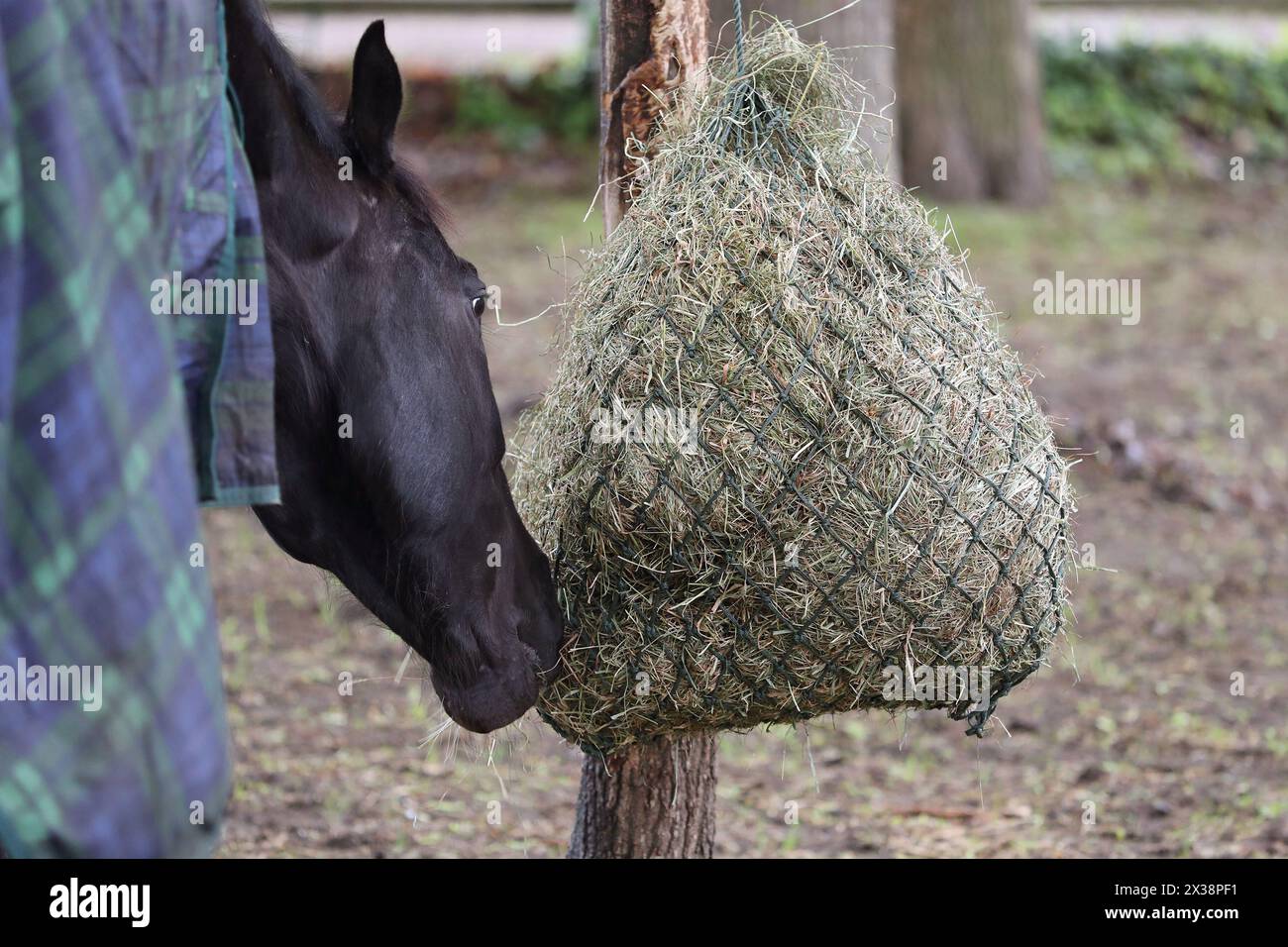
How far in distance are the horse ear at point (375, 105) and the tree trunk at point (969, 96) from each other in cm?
918

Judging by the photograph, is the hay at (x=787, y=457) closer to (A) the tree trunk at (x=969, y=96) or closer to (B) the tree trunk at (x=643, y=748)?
(B) the tree trunk at (x=643, y=748)

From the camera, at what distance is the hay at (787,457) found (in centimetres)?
247

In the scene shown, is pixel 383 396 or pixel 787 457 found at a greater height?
pixel 383 396

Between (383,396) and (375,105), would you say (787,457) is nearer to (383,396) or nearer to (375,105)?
(383,396)

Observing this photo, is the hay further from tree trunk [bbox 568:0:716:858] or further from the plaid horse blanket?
the plaid horse blanket

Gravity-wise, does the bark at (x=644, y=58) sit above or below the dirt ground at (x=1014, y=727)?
above

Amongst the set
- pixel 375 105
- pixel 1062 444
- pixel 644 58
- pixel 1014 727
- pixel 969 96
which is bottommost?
pixel 1014 727

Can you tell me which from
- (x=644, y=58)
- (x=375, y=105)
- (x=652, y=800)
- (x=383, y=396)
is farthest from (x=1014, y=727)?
(x=375, y=105)

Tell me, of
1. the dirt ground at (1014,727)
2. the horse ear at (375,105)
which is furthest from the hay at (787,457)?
the horse ear at (375,105)

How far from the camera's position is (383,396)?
2422mm

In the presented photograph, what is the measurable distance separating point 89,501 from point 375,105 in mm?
1298

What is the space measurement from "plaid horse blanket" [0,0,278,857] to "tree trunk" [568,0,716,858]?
161 cm

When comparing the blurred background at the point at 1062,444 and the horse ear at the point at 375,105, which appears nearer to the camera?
the horse ear at the point at 375,105
